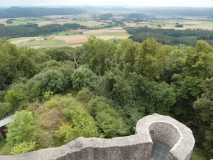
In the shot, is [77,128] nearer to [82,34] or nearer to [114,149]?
[114,149]

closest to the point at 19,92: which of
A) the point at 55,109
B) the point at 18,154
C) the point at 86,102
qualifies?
the point at 55,109

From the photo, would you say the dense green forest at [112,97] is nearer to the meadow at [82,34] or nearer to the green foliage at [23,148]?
the green foliage at [23,148]

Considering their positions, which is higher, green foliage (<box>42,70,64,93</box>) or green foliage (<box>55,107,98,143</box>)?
green foliage (<box>42,70,64,93</box>)

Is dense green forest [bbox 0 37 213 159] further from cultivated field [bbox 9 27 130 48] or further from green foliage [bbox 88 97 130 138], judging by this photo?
cultivated field [bbox 9 27 130 48]

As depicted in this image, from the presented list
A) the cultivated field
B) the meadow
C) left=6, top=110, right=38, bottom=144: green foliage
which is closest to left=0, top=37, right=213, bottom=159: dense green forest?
left=6, top=110, right=38, bottom=144: green foliage

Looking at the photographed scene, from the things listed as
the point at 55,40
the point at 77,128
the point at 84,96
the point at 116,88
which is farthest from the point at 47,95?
the point at 55,40

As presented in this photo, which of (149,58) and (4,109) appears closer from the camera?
(4,109)
